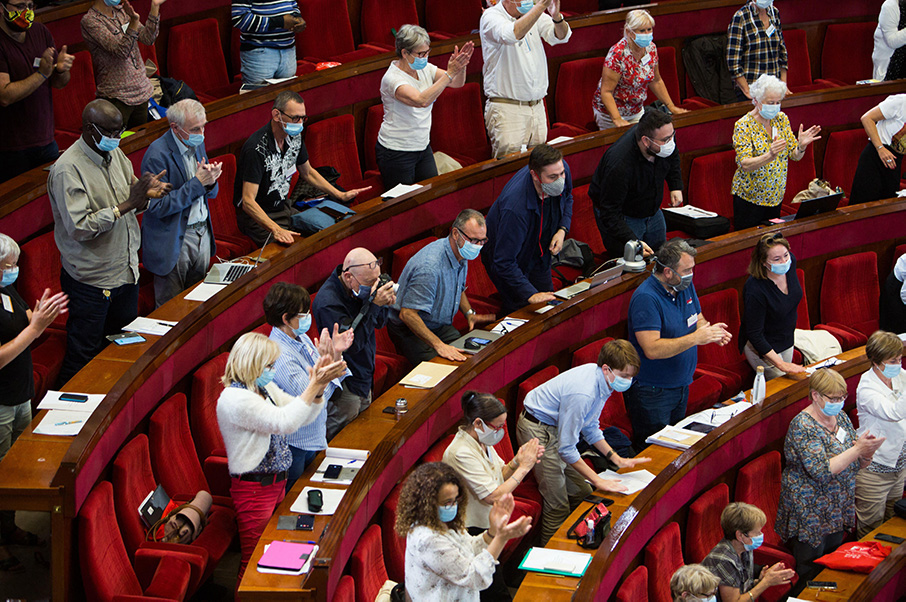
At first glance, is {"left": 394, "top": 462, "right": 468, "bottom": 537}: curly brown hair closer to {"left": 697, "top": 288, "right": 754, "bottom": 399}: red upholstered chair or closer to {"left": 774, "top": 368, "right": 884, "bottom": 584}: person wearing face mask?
{"left": 774, "top": 368, "right": 884, "bottom": 584}: person wearing face mask

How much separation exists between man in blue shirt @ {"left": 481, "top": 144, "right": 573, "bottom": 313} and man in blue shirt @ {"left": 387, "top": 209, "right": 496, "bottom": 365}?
31 centimetres

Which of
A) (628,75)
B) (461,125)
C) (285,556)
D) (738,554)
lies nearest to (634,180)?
(628,75)

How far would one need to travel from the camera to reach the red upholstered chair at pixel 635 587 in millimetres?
3021

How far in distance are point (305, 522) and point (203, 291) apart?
3.68ft

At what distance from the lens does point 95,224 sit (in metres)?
3.28

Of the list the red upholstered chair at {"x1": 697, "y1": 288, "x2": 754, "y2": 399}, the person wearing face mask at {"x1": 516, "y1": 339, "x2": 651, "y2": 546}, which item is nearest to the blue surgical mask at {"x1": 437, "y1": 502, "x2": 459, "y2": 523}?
the person wearing face mask at {"x1": 516, "y1": 339, "x2": 651, "y2": 546}

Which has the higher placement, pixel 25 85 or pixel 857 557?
pixel 25 85

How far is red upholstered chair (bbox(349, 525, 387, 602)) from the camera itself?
282 centimetres

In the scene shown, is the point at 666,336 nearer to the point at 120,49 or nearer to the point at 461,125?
the point at 461,125

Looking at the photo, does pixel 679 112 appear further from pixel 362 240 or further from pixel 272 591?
pixel 272 591

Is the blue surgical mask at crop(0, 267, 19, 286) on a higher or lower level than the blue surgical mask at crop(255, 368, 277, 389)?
higher

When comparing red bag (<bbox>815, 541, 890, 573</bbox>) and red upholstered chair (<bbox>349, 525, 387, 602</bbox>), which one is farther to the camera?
red bag (<bbox>815, 541, 890, 573</bbox>)

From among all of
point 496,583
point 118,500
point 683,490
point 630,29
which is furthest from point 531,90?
point 118,500

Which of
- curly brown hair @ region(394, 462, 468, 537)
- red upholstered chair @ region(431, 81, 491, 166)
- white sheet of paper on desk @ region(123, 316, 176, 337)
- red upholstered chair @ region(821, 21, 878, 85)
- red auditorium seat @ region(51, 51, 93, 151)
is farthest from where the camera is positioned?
red upholstered chair @ region(821, 21, 878, 85)
